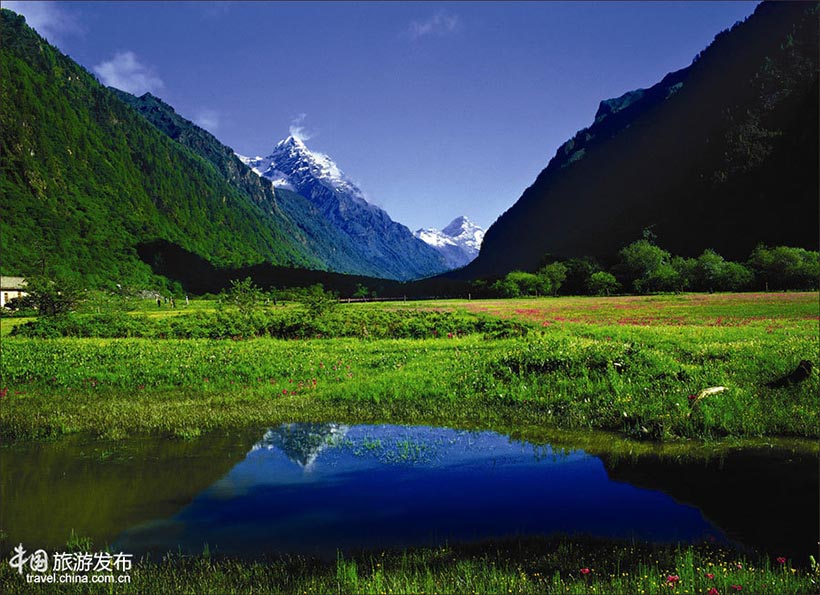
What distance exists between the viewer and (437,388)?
19531 millimetres

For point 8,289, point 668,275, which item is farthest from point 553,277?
point 8,289

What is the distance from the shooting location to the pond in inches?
359

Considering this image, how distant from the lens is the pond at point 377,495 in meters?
9.12

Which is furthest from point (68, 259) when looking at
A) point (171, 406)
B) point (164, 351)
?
point (171, 406)

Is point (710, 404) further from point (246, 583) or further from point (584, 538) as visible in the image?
point (246, 583)

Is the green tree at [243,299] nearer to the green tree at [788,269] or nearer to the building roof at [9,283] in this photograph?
the building roof at [9,283]

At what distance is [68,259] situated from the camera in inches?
5738

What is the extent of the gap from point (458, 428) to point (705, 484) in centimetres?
706

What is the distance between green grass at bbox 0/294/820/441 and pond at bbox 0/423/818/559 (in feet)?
6.83

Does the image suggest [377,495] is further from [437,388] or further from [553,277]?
[553,277]

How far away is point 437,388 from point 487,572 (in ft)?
39.7

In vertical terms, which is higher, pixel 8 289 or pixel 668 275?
pixel 8 289

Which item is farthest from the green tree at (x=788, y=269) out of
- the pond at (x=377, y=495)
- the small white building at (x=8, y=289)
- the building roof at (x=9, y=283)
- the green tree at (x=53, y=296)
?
the building roof at (x=9, y=283)

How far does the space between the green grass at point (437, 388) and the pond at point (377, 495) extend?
82.0 inches
